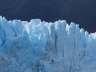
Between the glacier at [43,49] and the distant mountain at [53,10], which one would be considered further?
the distant mountain at [53,10]

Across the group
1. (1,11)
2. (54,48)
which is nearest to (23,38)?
(54,48)

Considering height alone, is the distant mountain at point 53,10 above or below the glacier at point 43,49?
above

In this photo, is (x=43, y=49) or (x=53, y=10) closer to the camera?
(x=43, y=49)

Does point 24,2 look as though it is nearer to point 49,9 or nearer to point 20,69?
point 49,9

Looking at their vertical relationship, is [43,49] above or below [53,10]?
below
